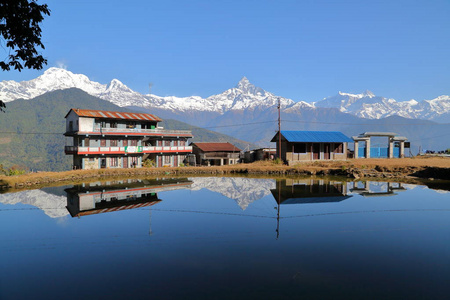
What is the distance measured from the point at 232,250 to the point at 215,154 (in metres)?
47.7

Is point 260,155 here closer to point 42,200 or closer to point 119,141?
point 119,141

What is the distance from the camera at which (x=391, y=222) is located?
20.6 m

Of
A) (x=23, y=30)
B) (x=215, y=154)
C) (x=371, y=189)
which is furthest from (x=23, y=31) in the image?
(x=215, y=154)

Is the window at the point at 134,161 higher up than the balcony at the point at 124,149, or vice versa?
the balcony at the point at 124,149

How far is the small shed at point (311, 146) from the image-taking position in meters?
57.8

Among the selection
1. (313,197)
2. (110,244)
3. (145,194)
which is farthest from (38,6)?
(313,197)

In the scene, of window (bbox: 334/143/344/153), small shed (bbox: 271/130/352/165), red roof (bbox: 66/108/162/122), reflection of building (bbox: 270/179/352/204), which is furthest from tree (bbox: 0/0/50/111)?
window (bbox: 334/143/344/153)

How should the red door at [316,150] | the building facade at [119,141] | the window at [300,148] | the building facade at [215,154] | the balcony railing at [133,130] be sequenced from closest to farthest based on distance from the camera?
the building facade at [119,141] < the balcony railing at [133,130] < the window at [300,148] < the red door at [316,150] < the building facade at [215,154]

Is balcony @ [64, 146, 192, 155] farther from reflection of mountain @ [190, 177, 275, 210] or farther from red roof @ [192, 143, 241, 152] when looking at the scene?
reflection of mountain @ [190, 177, 275, 210]

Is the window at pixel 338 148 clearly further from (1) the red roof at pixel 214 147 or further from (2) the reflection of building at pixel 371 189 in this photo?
(2) the reflection of building at pixel 371 189

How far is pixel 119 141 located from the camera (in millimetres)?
53719

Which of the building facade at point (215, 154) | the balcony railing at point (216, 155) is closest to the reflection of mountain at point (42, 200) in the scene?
the balcony railing at point (216, 155)

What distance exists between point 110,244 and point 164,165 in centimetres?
4230

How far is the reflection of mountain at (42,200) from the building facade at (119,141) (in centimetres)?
1836
